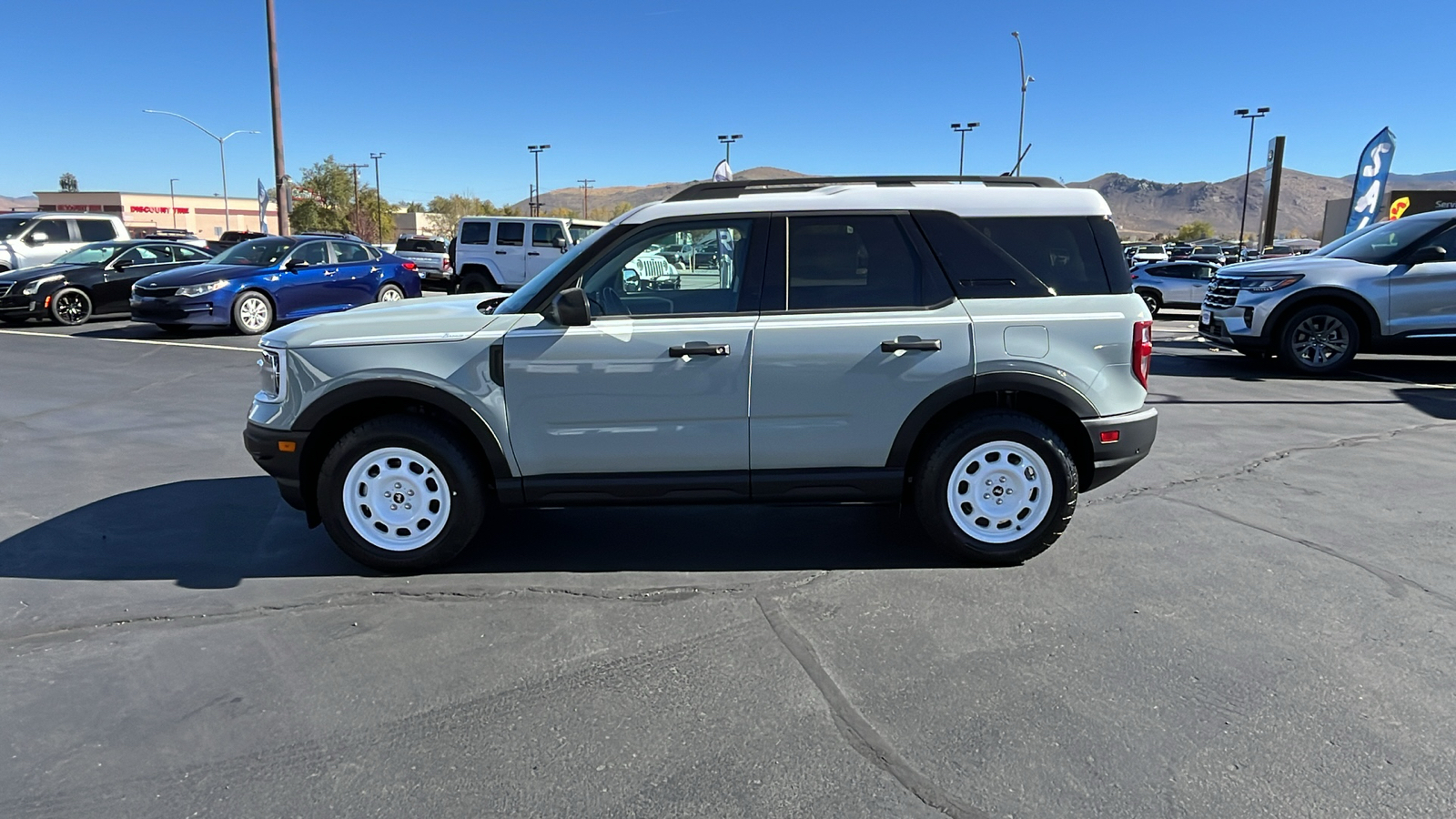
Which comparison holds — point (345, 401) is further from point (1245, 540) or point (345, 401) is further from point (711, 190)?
point (1245, 540)

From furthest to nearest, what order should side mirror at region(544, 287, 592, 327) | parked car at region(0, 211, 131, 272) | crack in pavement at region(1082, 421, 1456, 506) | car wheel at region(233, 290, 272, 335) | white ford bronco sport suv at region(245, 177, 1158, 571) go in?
1. parked car at region(0, 211, 131, 272)
2. car wheel at region(233, 290, 272, 335)
3. crack in pavement at region(1082, 421, 1456, 506)
4. white ford bronco sport suv at region(245, 177, 1158, 571)
5. side mirror at region(544, 287, 592, 327)

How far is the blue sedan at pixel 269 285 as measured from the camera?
1307cm

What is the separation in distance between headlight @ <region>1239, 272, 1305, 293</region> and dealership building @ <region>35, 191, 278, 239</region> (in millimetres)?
81740

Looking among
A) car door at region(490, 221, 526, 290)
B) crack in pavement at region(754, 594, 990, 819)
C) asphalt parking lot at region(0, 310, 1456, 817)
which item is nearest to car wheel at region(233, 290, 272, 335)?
car door at region(490, 221, 526, 290)

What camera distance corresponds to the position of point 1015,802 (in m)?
2.57

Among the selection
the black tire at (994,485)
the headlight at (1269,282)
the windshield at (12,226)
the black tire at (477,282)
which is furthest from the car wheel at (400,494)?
the windshield at (12,226)

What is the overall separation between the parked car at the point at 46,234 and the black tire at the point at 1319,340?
20459mm

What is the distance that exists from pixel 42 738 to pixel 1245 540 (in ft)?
17.4

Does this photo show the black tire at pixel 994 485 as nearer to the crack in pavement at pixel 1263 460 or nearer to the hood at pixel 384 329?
the crack in pavement at pixel 1263 460

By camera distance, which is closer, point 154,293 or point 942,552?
point 942,552

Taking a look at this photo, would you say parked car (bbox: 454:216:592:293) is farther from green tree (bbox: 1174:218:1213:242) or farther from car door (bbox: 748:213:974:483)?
green tree (bbox: 1174:218:1213:242)

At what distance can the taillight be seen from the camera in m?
4.27

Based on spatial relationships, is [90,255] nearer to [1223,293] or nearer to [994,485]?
[994,485]

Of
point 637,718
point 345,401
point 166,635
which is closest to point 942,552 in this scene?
point 637,718
